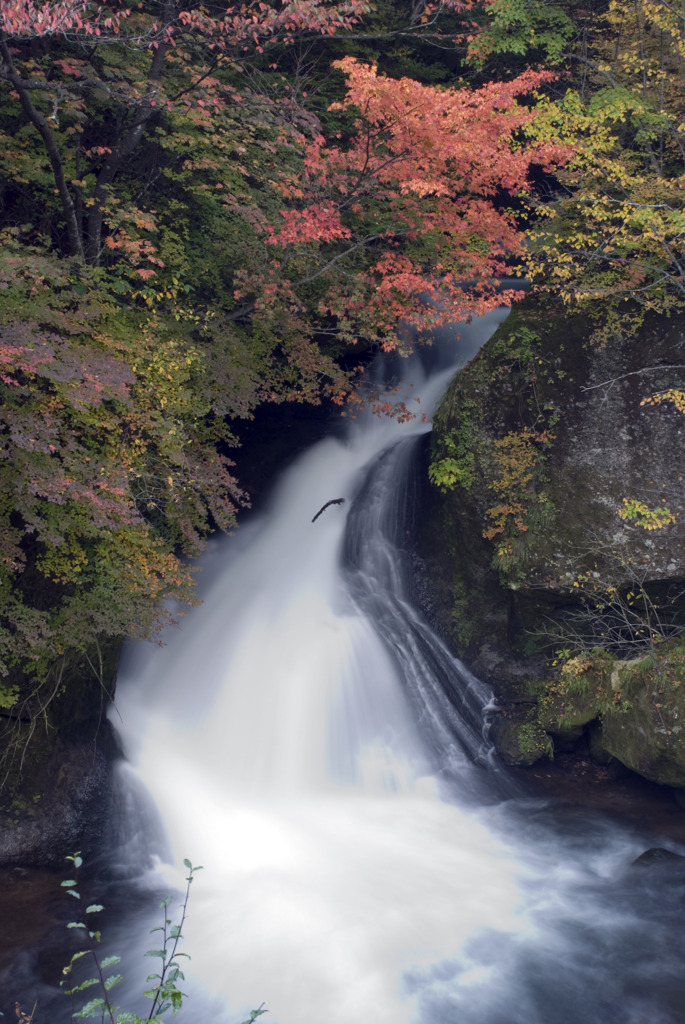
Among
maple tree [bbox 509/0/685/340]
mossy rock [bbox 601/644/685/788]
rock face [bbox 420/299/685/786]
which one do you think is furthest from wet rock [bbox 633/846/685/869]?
maple tree [bbox 509/0/685/340]

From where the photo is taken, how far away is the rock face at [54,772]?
7.43 metres

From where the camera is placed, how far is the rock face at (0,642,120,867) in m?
7.43

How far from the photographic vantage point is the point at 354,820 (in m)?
8.73

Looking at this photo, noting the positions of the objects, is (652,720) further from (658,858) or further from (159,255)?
(159,255)

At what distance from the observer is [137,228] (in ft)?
30.9

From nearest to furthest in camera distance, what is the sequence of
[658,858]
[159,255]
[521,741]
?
1. [658,858]
2. [159,255]
3. [521,741]

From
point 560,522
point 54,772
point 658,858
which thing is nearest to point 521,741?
point 658,858

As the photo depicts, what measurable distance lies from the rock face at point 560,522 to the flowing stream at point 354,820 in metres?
0.80

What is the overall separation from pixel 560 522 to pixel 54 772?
7325 mm

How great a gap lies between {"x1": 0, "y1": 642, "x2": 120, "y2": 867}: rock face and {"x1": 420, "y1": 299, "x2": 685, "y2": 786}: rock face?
213 inches

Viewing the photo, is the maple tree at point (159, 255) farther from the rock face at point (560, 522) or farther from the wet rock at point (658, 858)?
the wet rock at point (658, 858)

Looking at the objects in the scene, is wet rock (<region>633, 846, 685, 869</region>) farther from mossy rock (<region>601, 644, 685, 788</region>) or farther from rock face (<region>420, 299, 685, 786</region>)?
rock face (<region>420, 299, 685, 786</region>)

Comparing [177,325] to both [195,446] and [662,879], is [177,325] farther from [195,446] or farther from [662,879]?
[662,879]

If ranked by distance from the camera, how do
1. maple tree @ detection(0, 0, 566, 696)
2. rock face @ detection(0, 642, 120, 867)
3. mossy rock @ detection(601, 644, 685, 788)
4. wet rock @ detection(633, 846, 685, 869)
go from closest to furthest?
maple tree @ detection(0, 0, 566, 696), rock face @ detection(0, 642, 120, 867), wet rock @ detection(633, 846, 685, 869), mossy rock @ detection(601, 644, 685, 788)
